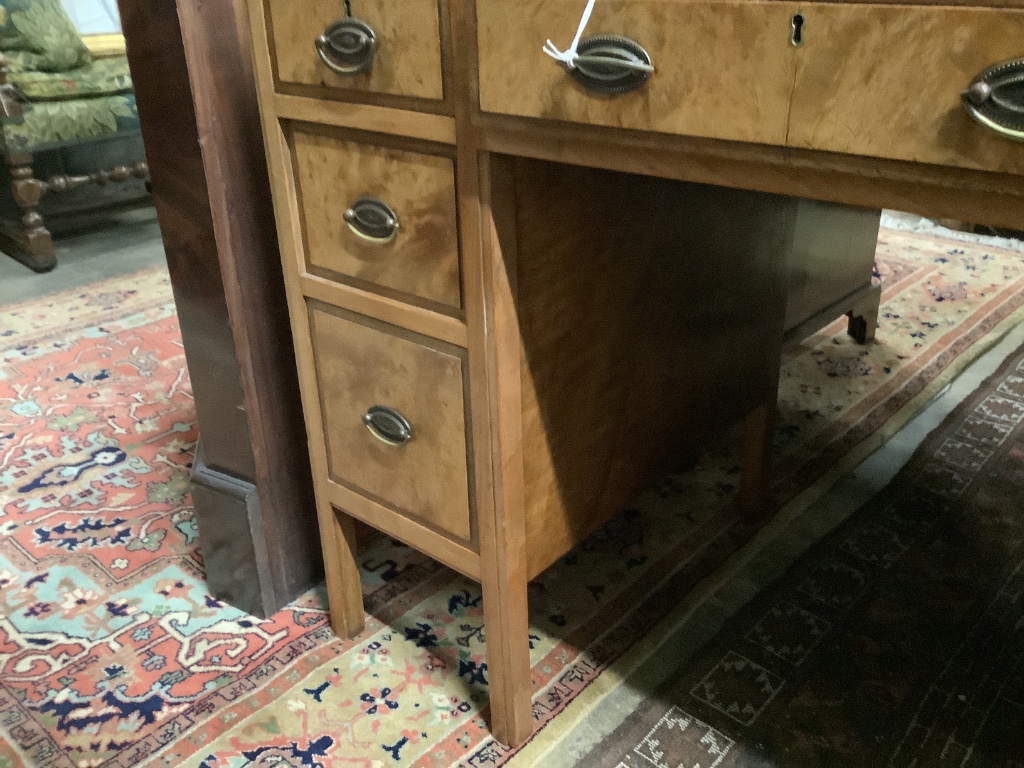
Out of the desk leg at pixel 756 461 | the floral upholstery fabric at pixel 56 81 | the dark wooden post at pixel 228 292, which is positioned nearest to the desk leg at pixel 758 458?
the desk leg at pixel 756 461

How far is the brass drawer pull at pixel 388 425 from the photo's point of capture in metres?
0.95

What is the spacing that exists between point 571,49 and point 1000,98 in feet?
0.95

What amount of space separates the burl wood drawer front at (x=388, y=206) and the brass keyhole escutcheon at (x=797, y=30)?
34 cm

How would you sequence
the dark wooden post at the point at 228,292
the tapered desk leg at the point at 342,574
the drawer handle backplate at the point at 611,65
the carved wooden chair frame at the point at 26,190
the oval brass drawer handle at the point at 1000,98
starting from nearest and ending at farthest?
the oval brass drawer handle at the point at 1000,98
the drawer handle backplate at the point at 611,65
the dark wooden post at the point at 228,292
the tapered desk leg at the point at 342,574
the carved wooden chair frame at the point at 26,190

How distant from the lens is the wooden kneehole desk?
0.54 m

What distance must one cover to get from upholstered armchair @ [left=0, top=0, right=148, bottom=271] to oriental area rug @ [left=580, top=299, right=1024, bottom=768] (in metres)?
2.44

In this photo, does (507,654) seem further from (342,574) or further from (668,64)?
(668,64)

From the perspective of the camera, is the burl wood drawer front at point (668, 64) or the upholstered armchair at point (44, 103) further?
the upholstered armchair at point (44, 103)

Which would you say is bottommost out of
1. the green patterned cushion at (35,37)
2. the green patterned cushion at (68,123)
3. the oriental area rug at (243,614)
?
the oriental area rug at (243,614)

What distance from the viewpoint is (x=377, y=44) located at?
770 millimetres

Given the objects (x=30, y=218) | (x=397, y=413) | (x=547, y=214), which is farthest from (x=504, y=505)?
(x=30, y=218)

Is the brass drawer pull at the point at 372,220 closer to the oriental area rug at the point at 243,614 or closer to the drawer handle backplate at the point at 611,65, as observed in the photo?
the drawer handle backplate at the point at 611,65

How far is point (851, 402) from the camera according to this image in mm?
1812

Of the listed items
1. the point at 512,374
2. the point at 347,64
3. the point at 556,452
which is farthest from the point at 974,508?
the point at 347,64
